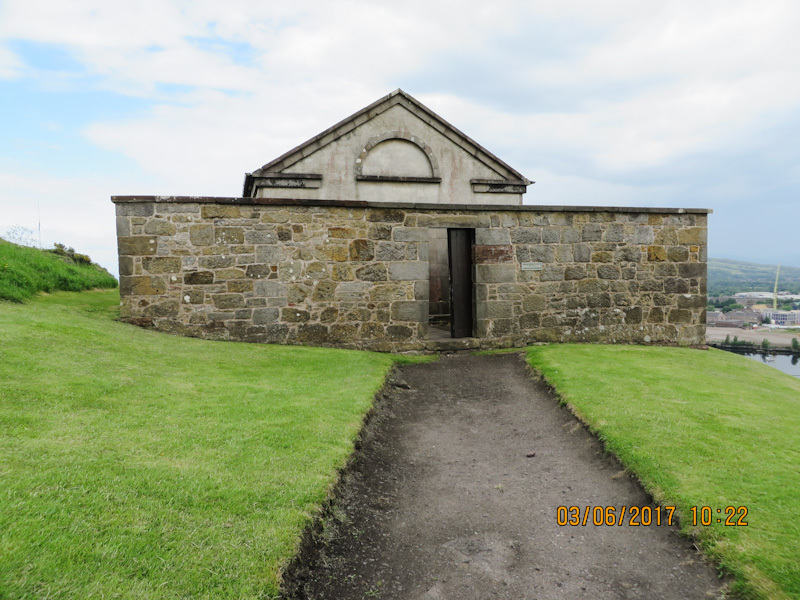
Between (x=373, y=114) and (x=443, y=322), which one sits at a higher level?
(x=373, y=114)

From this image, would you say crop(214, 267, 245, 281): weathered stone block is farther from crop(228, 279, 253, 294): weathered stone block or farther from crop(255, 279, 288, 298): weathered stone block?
crop(255, 279, 288, 298): weathered stone block

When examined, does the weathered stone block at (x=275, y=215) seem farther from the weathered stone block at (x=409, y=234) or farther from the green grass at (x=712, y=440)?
the green grass at (x=712, y=440)

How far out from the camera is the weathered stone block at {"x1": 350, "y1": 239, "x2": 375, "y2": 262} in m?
10.6

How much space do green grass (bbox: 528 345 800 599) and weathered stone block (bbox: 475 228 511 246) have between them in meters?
2.83

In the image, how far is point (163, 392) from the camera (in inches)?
227

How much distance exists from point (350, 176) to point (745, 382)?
1152 cm

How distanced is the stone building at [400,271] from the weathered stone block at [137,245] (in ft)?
0.09

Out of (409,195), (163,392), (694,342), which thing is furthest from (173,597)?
(409,195)

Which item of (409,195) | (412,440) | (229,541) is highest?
(409,195)

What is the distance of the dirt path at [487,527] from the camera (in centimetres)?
328

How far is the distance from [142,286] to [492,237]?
24.4ft

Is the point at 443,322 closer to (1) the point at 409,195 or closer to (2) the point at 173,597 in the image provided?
(1) the point at 409,195

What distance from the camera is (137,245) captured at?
9.75 m

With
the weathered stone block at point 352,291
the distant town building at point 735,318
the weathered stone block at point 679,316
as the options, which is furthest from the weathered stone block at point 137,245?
the distant town building at point 735,318
